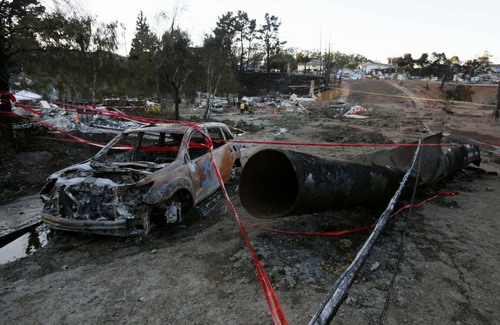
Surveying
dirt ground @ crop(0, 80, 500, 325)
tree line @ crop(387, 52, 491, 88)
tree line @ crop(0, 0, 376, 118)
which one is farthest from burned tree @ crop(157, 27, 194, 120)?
tree line @ crop(387, 52, 491, 88)

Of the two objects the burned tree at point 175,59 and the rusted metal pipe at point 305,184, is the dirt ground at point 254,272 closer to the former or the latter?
the rusted metal pipe at point 305,184

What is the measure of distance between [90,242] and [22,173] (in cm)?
517

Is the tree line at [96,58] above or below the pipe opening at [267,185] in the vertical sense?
above

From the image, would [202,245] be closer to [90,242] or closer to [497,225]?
[90,242]

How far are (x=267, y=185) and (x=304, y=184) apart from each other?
3.45ft

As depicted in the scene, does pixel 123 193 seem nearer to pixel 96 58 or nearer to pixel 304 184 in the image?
pixel 304 184

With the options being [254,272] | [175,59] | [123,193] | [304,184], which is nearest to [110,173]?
[123,193]

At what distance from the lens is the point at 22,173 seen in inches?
308

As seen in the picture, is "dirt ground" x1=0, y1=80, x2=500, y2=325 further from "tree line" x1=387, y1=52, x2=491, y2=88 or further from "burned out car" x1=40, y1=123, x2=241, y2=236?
"tree line" x1=387, y1=52, x2=491, y2=88

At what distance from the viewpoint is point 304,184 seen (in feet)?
10.7

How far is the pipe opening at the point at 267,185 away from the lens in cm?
392

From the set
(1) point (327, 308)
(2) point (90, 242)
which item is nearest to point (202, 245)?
(2) point (90, 242)

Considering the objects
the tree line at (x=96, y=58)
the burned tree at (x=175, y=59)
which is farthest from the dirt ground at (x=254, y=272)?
the burned tree at (x=175, y=59)

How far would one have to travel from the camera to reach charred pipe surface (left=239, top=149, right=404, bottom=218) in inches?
134
